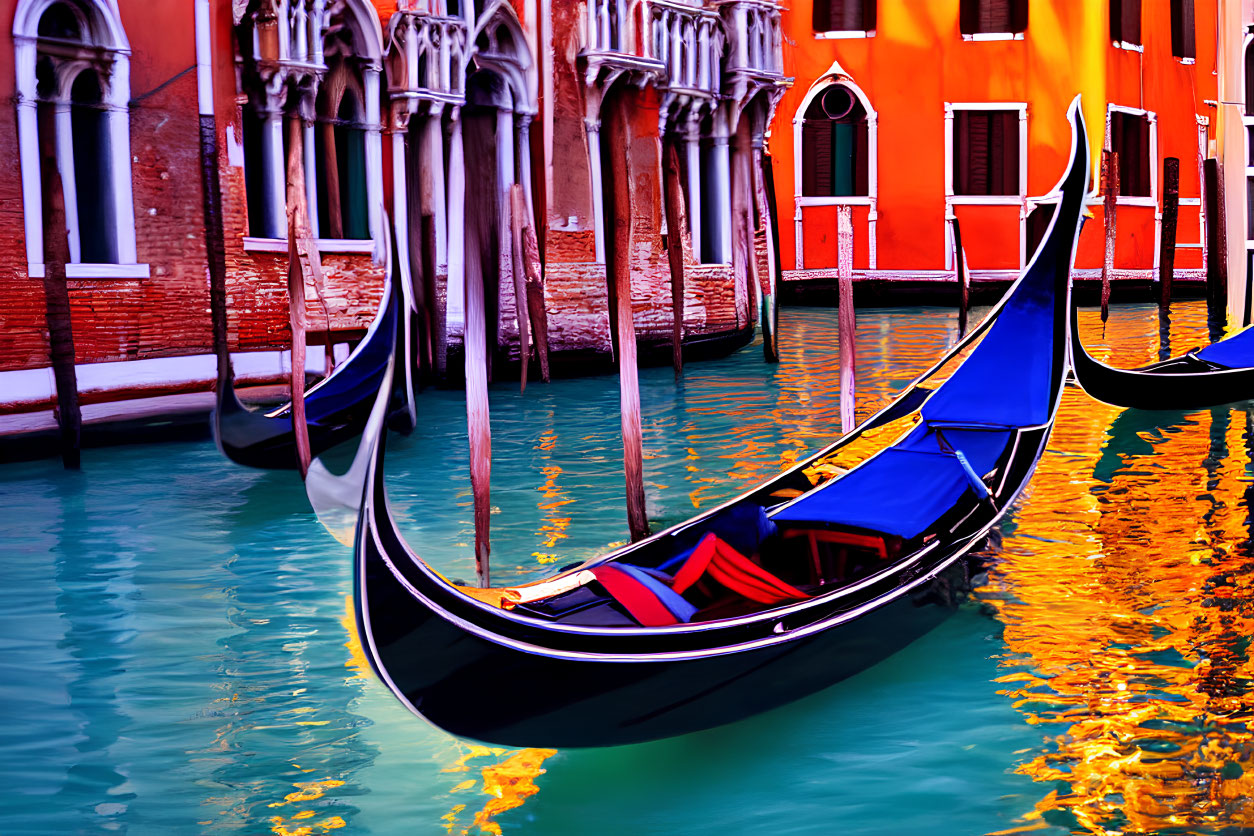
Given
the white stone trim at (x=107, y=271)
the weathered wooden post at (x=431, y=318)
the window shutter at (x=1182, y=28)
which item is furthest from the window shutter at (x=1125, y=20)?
the white stone trim at (x=107, y=271)

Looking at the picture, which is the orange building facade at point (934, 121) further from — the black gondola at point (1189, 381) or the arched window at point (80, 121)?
the arched window at point (80, 121)

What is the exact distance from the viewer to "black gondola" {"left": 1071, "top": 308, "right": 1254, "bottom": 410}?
7855mm

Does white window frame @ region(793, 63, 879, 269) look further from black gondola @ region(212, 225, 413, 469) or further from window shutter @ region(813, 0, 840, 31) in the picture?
black gondola @ region(212, 225, 413, 469)

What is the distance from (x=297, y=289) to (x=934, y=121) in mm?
11024

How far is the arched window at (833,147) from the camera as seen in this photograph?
15727mm

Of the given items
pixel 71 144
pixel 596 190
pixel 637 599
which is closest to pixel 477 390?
pixel 637 599

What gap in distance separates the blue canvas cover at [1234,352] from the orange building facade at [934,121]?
7.34 m

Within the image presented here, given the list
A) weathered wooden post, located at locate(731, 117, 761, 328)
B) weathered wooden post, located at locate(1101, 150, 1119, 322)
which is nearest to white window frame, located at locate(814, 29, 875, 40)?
weathered wooden post, located at locate(1101, 150, 1119, 322)

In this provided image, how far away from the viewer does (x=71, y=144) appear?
26.4 feet

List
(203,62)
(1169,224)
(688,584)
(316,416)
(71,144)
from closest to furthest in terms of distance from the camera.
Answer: (688,584) → (316,416) → (71,144) → (203,62) → (1169,224)

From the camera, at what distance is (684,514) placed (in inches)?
237

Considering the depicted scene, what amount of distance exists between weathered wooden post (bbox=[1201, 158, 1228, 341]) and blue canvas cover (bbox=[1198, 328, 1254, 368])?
3852 mm

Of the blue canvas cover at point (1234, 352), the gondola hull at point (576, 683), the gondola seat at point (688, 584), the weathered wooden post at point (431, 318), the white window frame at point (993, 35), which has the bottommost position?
the gondola hull at point (576, 683)

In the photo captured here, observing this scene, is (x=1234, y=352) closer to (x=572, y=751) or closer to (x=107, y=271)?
(x=572, y=751)
